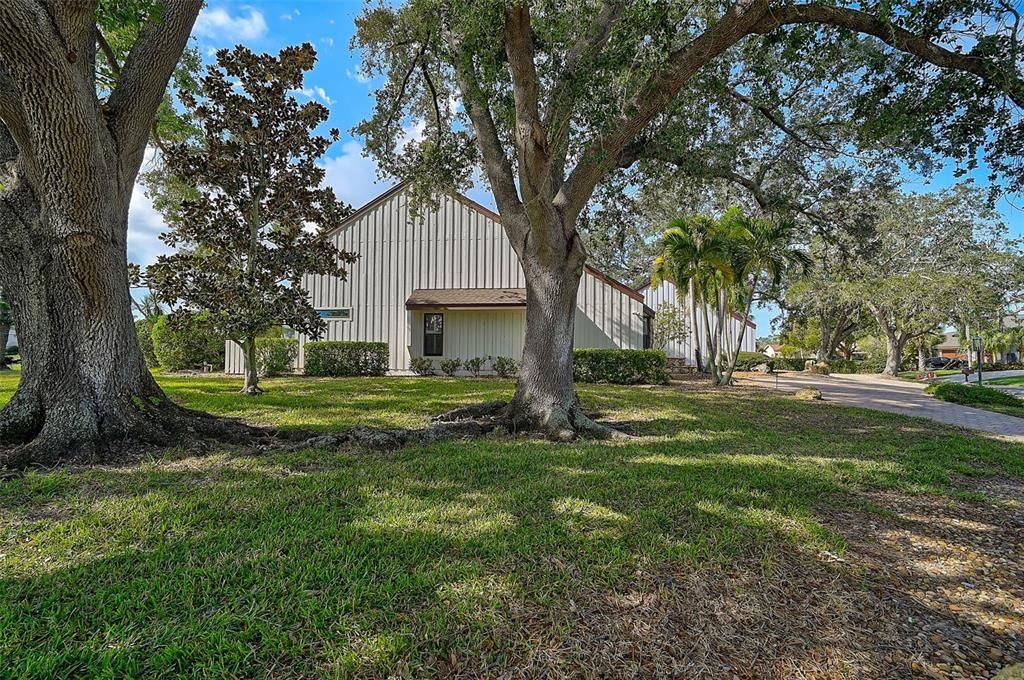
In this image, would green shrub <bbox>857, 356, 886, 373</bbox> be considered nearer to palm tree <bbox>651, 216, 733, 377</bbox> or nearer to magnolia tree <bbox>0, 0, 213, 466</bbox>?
palm tree <bbox>651, 216, 733, 377</bbox>

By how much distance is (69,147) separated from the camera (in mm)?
4566

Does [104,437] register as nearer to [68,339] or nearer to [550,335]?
[68,339]

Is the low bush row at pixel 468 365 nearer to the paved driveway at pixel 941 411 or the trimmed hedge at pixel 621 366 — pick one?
the trimmed hedge at pixel 621 366

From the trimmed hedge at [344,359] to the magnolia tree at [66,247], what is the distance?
10.1 meters

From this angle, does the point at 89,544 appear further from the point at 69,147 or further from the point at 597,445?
the point at 597,445

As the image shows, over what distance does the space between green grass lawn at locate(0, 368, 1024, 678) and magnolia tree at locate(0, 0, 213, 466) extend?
0.83 meters

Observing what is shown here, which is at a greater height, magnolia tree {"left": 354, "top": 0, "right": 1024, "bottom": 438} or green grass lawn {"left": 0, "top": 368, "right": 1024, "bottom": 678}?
magnolia tree {"left": 354, "top": 0, "right": 1024, "bottom": 438}

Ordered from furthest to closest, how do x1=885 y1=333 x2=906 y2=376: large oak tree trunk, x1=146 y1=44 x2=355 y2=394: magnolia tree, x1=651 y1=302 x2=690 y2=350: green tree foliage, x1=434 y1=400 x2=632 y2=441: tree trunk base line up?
x1=885 y1=333 x2=906 y2=376: large oak tree trunk
x1=651 y1=302 x2=690 y2=350: green tree foliage
x1=146 y1=44 x2=355 y2=394: magnolia tree
x1=434 y1=400 x2=632 y2=441: tree trunk base

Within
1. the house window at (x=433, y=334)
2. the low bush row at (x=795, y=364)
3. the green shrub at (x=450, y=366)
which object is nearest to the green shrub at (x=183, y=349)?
the house window at (x=433, y=334)

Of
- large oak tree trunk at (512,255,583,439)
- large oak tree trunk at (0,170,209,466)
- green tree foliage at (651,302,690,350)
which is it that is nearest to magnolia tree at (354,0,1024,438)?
large oak tree trunk at (512,255,583,439)

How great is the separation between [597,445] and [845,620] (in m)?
3.43

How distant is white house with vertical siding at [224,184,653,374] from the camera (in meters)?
15.9

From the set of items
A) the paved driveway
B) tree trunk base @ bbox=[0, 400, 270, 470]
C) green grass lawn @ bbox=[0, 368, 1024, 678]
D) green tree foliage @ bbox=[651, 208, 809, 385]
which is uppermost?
green tree foliage @ bbox=[651, 208, 809, 385]

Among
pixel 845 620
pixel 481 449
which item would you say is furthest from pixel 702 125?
pixel 845 620
